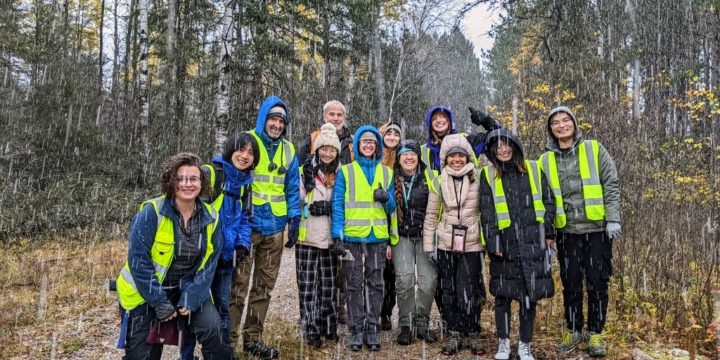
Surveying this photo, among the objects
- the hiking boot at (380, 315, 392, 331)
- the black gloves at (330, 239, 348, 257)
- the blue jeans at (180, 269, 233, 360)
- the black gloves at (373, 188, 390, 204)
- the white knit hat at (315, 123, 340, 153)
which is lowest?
the hiking boot at (380, 315, 392, 331)

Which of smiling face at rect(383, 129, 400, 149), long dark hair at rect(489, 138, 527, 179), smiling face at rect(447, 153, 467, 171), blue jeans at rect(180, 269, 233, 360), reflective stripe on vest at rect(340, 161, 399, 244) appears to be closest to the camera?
blue jeans at rect(180, 269, 233, 360)

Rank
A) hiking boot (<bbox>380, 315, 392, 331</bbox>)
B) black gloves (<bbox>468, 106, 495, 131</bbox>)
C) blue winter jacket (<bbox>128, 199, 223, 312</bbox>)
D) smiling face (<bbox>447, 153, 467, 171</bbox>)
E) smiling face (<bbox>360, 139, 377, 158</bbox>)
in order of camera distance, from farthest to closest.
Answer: hiking boot (<bbox>380, 315, 392, 331</bbox>), black gloves (<bbox>468, 106, 495, 131</bbox>), smiling face (<bbox>360, 139, 377, 158</bbox>), smiling face (<bbox>447, 153, 467, 171</bbox>), blue winter jacket (<bbox>128, 199, 223, 312</bbox>)

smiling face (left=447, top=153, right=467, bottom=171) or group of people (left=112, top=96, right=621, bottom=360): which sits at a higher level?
smiling face (left=447, top=153, right=467, bottom=171)

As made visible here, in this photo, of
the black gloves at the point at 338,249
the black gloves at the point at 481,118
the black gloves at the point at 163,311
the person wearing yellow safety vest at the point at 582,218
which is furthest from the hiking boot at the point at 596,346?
the black gloves at the point at 163,311

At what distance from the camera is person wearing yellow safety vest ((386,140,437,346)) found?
4688 millimetres

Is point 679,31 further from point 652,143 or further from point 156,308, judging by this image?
point 156,308

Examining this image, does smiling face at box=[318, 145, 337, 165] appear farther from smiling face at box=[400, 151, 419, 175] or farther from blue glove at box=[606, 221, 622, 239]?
blue glove at box=[606, 221, 622, 239]

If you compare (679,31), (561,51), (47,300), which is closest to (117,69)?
(47,300)

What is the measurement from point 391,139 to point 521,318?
7.35 feet

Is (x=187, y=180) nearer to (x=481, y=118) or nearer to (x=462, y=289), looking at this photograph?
(x=462, y=289)

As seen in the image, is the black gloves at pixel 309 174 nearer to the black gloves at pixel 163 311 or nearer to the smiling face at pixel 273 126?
the smiling face at pixel 273 126

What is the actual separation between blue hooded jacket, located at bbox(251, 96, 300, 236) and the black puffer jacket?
1.76 m

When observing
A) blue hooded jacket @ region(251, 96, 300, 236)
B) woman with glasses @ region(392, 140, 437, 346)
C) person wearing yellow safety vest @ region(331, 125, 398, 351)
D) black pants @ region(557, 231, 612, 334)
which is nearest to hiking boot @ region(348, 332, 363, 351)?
person wearing yellow safety vest @ region(331, 125, 398, 351)

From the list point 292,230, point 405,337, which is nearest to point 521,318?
point 405,337
